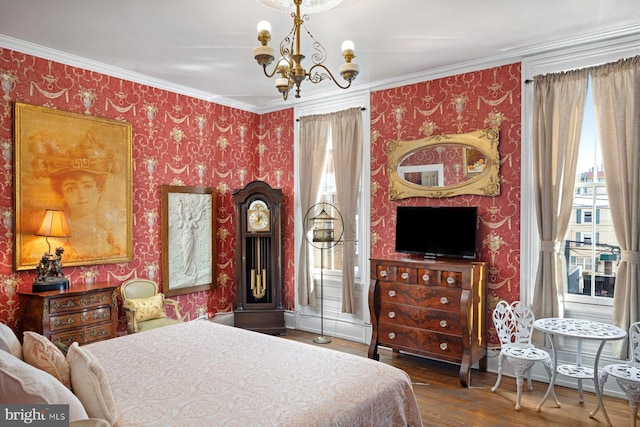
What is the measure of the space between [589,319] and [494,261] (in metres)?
0.89

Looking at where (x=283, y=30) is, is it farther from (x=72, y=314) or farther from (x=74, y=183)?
(x=72, y=314)

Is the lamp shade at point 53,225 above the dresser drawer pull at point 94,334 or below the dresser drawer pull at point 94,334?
above

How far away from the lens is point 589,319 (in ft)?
12.1

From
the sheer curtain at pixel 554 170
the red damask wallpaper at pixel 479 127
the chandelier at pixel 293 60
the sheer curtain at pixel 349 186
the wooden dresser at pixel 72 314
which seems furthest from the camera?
the sheer curtain at pixel 349 186

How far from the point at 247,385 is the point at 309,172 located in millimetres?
3556

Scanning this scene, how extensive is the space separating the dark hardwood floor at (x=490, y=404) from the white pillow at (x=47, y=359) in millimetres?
2334

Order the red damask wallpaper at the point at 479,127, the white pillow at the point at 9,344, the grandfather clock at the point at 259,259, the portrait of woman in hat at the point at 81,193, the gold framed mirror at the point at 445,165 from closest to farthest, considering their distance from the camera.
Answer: the white pillow at the point at 9,344, the portrait of woman in hat at the point at 81,193, the red damask wallpaper at the point at 479,127, the gold framed mirror at the point at 445,165, the grandfather clock at the point at 259,259

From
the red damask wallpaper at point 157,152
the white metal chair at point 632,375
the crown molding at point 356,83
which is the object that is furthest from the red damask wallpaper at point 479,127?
the red damask wallpaper at point 157,152

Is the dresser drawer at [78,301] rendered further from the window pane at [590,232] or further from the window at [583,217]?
the window pane at [590,232]

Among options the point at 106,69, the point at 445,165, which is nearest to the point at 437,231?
the point at 445,165

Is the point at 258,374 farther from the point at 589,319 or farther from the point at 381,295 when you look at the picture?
the point at 589,319

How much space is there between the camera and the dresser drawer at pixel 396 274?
4117 millimetres

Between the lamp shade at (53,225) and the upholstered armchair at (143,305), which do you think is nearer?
the lamp shade at (53,225)

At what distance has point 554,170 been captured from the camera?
148 inches
